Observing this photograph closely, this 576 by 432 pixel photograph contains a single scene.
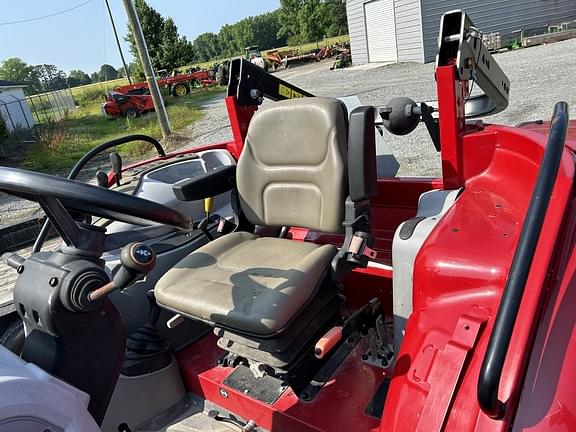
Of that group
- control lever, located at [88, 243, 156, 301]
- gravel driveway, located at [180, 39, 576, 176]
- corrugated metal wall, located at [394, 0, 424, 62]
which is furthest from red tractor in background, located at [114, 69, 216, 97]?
control lever, located at [88, 243, 156, 301]

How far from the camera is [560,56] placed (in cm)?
1038

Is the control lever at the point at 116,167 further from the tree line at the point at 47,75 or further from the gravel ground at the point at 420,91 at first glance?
the tree line at the point at 47,75

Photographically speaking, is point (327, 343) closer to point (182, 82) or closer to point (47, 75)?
point (182, 82)

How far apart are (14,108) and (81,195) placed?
21.3 m

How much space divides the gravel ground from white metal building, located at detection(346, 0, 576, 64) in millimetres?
710

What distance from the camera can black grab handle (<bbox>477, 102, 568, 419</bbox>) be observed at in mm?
761

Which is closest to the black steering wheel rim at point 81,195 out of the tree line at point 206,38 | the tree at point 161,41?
the tree line at point 206,38

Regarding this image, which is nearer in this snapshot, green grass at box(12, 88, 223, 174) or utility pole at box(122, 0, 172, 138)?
utility pole at box(122, 0, 172, 138)

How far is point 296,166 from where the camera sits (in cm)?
191

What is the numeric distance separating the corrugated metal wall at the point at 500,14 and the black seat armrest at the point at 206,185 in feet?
43.1

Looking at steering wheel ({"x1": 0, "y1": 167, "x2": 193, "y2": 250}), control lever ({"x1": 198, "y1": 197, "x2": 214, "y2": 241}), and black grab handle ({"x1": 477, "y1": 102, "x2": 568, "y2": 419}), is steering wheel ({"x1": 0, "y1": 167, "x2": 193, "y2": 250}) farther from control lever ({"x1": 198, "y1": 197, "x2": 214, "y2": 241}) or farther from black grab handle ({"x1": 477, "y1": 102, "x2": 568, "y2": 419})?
control lever ({"x1": 198, "y1": 197, "x2": 214, "y2": 241})

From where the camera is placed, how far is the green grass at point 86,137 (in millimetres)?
9320

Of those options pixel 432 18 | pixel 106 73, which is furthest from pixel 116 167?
pixel 106 73

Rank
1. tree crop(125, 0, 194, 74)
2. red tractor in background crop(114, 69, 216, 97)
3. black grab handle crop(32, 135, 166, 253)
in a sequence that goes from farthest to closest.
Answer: tree crop(125, 0, 194, 74)
red tractor in background crop(114, 69, 216, 97)
black grab handle crop(32, 135, 166, 253)
